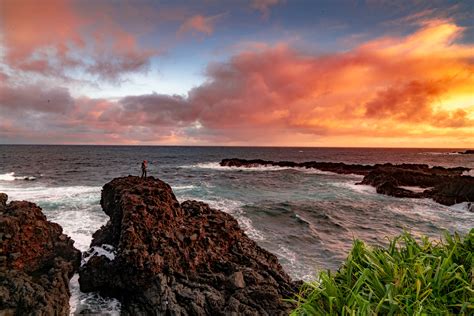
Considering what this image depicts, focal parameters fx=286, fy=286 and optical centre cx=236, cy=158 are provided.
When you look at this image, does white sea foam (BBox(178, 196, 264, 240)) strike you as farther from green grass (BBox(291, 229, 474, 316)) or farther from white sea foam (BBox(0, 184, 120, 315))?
green grass (BBox(291, 229, 474, 316))

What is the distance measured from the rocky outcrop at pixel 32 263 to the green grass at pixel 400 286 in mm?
8031

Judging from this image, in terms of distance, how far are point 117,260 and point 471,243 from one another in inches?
369

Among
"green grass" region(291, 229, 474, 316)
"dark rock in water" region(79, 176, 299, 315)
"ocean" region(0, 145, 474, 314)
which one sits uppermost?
"green grass" region(291, 229, 474, 316)

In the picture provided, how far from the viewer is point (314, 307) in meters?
2.62

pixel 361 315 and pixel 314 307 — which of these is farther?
pixel 314 307

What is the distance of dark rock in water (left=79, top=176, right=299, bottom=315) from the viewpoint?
332 inches

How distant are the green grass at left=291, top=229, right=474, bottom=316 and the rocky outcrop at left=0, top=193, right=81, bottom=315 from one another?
803 cm

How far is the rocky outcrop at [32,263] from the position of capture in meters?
7.52

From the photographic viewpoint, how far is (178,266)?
9547 millimetres

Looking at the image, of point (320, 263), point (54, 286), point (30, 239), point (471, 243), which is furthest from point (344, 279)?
point (320, 263)

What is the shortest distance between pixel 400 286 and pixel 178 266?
8.26 m

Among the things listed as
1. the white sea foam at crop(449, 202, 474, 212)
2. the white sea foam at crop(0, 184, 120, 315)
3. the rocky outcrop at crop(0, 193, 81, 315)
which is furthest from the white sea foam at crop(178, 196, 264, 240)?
the white sea foam at crop(449, 202, 474, 212)

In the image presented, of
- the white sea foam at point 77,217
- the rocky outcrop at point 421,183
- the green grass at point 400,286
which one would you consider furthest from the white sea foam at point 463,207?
the green grass at point 400,286

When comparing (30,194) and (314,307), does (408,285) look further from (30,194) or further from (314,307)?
(30,194)
